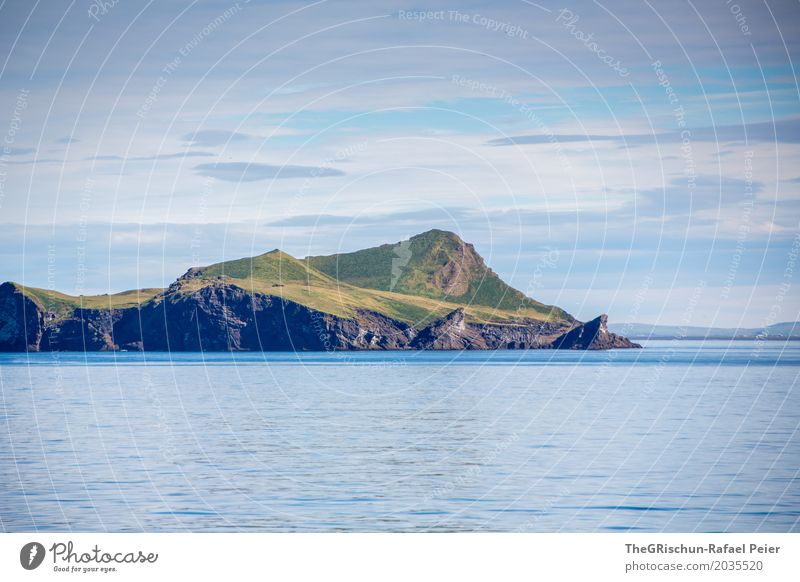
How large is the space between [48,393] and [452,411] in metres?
54.0

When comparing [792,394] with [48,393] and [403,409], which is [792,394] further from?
[48,393]

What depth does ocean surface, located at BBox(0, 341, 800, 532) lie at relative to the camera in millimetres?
40625

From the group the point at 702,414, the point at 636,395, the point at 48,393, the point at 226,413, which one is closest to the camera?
the point at 702,414

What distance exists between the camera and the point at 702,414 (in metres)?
83.2

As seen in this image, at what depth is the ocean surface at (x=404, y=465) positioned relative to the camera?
133 feet

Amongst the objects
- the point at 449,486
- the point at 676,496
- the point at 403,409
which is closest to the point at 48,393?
the point at 403,409
